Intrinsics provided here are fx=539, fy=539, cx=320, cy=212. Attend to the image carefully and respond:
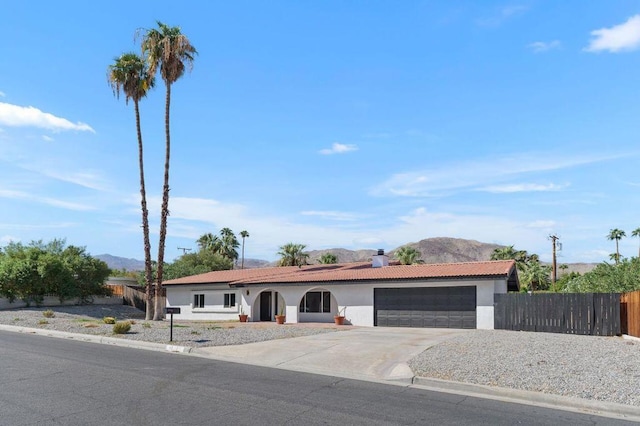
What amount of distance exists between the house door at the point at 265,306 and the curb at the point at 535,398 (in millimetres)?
24865

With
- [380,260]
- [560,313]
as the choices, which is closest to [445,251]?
[380,260]

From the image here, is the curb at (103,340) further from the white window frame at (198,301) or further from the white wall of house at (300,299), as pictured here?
the white window frame at (198,301)

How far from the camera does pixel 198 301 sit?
129 feet

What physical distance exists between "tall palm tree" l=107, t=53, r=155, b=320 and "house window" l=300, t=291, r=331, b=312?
10012 mm

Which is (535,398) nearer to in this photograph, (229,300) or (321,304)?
(321,304)

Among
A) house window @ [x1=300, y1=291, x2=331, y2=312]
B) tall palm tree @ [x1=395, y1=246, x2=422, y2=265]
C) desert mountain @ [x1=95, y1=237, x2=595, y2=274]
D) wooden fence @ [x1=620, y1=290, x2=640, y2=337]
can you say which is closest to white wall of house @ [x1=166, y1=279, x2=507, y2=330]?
house window @ [x1=300, y1=291, x2=331, y2=312]

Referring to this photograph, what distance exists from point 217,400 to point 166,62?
27236 mm

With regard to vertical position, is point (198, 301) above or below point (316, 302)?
below

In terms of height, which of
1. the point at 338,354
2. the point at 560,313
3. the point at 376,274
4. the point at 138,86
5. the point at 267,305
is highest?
the point at 138,86

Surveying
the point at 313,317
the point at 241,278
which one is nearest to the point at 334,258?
the point at 241,278

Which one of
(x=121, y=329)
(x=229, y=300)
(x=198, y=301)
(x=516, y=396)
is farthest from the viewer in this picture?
(x=198, y=301)

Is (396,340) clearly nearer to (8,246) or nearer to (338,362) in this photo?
(338,362)

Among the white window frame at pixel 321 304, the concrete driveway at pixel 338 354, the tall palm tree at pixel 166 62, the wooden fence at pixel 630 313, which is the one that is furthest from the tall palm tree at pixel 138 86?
the wooden fence at pixel 630 313

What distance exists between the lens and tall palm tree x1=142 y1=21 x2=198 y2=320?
3284 cm
